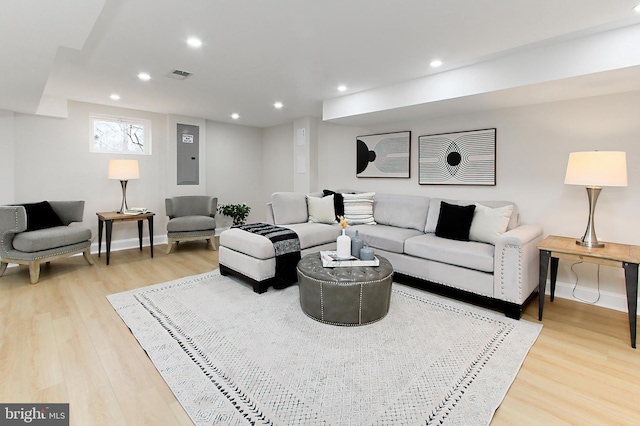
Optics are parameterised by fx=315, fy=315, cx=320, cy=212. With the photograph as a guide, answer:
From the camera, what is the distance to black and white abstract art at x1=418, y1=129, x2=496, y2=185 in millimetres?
3723

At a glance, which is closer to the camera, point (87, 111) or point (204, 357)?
point (204, 357)

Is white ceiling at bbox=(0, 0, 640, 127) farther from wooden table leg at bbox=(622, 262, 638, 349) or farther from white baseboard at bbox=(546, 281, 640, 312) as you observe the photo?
white baseboard at bbox=(546, 281, 640, 312)

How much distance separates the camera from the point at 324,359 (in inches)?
83.1

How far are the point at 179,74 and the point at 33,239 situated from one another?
2.47m

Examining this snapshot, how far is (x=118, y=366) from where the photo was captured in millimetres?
2039

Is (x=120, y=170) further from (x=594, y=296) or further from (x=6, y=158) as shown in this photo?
(x=594, y=296)

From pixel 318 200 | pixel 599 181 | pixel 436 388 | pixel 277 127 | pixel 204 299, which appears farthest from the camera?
pixel 277 127

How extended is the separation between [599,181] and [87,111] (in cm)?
628

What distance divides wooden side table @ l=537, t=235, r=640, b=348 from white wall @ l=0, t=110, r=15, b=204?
619cm

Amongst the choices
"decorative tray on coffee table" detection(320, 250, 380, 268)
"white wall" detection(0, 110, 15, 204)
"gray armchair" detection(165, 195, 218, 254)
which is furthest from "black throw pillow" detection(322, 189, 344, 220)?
"white wall" detection(0, 110, 15, 204)

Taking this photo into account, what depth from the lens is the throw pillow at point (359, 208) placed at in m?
4.47

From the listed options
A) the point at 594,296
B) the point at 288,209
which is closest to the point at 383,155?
the point at 288,209

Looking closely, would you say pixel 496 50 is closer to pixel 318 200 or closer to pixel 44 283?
pixel 318 200

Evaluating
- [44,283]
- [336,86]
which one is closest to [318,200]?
[336,86]
